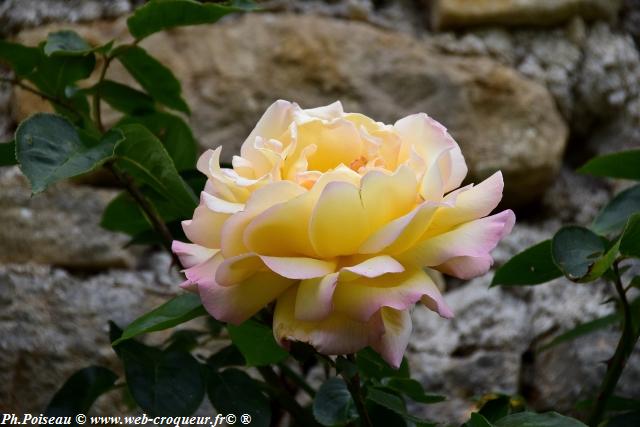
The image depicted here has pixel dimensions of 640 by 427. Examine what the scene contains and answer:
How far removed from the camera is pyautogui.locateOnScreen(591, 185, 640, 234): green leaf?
0.68 m

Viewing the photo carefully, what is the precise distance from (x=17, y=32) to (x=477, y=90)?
571 millimetres

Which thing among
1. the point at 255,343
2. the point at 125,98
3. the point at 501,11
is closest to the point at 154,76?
the point at 125,98

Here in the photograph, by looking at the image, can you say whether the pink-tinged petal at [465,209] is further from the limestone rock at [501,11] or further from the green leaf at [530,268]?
the limestone rock at [501,11]

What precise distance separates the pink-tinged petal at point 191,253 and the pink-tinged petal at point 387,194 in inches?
3.8

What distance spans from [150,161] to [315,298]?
20 cm

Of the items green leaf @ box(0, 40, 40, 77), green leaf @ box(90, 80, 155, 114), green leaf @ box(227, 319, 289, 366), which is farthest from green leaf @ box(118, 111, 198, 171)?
green leaf @ box(227, 319, 289, 366)

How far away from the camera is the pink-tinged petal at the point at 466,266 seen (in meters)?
0.48

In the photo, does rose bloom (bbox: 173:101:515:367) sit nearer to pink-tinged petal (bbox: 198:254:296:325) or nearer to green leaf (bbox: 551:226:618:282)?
pink-tinged petal (bbox: 198:254:296:325)

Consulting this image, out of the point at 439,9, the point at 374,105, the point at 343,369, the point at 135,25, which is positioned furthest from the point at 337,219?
the point at 439,9

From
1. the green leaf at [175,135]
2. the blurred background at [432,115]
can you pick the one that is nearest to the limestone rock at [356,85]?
the blurred background at [432,115]

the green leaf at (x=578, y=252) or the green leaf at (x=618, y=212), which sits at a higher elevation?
the green leaf at (x=578, y=252)

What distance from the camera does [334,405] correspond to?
2.05ft

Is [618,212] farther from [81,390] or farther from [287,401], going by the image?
[81,390]

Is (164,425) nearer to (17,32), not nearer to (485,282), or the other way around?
(485,282)
